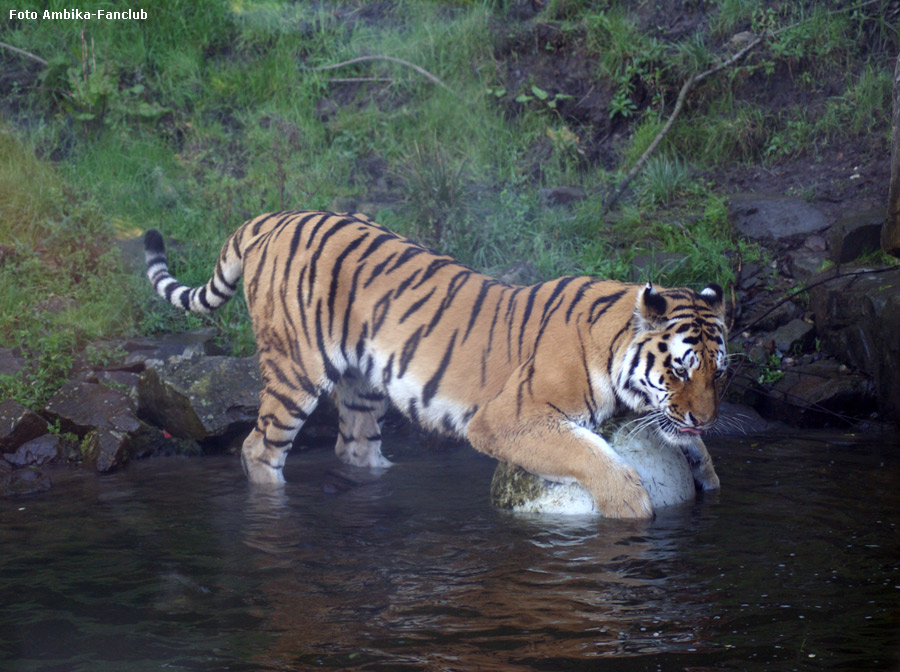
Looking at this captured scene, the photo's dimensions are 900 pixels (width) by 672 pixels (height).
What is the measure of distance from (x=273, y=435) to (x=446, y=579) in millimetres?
2010

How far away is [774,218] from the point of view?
743 cm

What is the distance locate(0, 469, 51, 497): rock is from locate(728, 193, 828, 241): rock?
5.57m

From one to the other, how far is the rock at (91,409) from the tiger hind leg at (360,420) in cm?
137

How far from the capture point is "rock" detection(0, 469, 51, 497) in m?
4.98

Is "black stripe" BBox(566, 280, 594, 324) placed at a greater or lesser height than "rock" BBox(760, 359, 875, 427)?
greater

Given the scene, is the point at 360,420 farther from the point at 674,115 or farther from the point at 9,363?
the point at 674,115

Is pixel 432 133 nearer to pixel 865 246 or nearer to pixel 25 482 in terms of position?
pixel 865 246

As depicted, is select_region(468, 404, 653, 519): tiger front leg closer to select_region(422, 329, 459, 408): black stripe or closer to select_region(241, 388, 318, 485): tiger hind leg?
select_region(422, 329, 459, 408): black stripe

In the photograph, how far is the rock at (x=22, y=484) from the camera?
4.98m

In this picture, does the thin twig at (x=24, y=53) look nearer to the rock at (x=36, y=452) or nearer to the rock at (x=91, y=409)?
the rock at (x=91, y=409)

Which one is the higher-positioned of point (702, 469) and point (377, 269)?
point (377, 269)

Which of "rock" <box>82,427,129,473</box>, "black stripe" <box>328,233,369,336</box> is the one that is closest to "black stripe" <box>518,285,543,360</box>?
"black stripe" <box>328,233,369,336</box>

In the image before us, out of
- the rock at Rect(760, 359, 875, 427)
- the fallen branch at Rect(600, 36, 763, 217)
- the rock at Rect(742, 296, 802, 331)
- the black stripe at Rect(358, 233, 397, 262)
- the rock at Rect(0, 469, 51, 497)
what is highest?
the fallen branch at Rect(600, 36, 763, 217)

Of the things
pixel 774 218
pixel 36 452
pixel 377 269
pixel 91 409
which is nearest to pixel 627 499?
pixel 377 269
